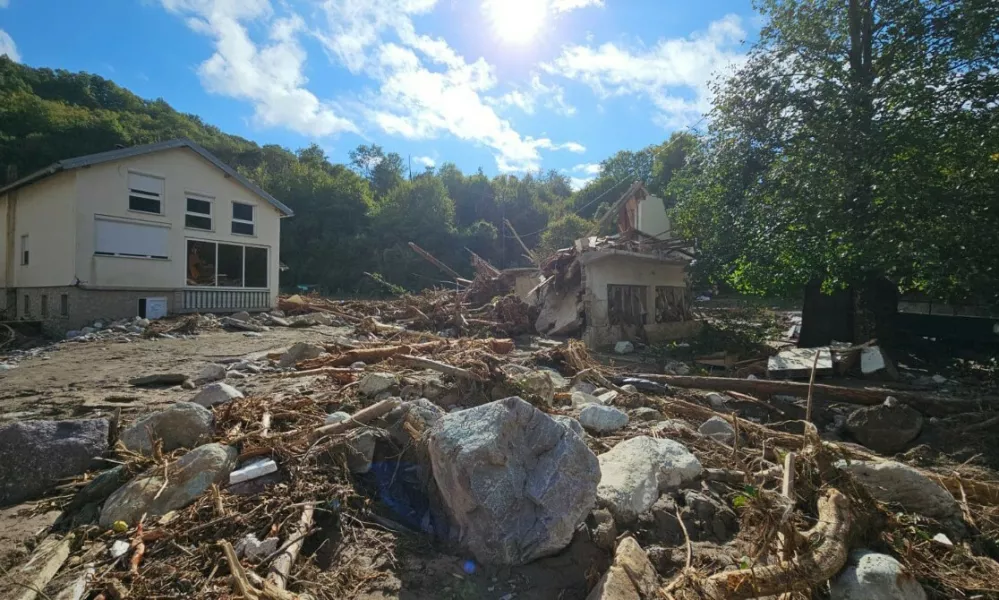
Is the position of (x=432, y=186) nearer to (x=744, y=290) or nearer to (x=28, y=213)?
(x=28, y=213)

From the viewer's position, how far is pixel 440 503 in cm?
339

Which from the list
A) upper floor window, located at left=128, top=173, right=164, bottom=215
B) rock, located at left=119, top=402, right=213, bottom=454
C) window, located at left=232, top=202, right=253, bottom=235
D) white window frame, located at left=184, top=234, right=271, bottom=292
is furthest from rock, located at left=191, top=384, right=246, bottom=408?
window, located at left=232, top=202, right=253, bottom=235

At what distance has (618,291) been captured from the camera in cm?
1395

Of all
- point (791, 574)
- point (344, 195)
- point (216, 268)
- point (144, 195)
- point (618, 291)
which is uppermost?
point (344, 195)

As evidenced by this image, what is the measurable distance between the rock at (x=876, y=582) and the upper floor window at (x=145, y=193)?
1925 centimetres

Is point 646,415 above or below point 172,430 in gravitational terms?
below

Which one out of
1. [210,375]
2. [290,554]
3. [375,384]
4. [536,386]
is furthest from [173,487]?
[210,375]

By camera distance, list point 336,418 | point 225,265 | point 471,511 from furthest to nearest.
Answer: point 225,265 < point 336,418 < point 471,511

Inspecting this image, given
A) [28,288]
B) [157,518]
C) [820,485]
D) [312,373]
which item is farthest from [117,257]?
[820,485]

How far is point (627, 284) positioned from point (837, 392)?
773cm

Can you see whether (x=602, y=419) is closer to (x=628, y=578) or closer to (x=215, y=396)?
(x=628, y=578)

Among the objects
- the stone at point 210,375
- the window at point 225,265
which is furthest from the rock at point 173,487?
the window at point 225,265

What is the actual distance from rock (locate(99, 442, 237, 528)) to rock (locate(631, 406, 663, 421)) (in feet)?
14.2

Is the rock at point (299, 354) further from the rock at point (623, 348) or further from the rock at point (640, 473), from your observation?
the rock at point (623, 348)
